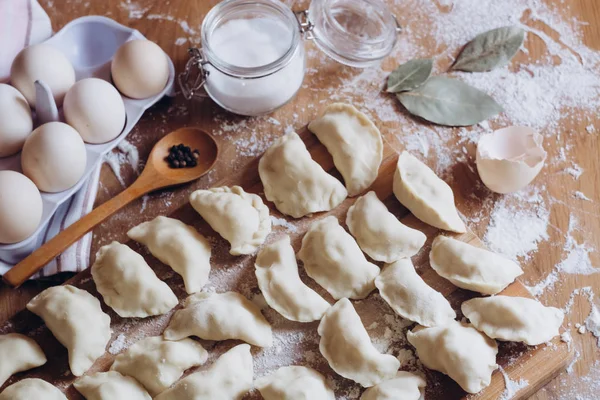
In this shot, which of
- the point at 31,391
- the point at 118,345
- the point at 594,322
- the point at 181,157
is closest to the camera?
the point at 31,391

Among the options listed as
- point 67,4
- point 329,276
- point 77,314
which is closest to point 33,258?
point 77,314

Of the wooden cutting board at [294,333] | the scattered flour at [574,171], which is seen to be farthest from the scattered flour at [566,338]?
the scattered flour at [574,171]

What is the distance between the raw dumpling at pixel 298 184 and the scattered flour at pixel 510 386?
1.86 feet

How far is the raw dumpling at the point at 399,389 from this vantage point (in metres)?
1.32

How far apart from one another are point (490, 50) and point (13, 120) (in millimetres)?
1356

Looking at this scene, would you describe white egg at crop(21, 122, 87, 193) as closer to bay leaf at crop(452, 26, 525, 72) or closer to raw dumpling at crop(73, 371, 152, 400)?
raw dumpling at crop(73, 371, 152, 400)

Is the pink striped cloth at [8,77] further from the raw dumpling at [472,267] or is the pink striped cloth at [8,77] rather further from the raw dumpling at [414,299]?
the raw dumpling at [472,267]

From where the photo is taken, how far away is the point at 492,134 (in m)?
1.69

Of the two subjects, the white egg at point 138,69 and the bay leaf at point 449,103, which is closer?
the white egg at point 138,69

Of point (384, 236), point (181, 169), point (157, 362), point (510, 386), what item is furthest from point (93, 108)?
point (510, 386)

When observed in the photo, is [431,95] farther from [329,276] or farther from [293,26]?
[329,276]

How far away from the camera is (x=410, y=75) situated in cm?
183

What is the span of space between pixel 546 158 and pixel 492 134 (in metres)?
0.19

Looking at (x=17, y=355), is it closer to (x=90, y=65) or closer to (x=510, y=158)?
(x=90, y=65)
